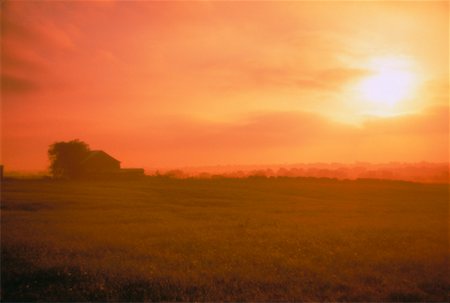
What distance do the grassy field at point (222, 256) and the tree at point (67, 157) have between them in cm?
5913

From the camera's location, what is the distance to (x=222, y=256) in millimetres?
15195

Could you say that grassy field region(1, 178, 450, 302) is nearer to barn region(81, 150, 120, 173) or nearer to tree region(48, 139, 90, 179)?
barn region(81, 150, 120, 173)

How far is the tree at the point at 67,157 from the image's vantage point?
285ft

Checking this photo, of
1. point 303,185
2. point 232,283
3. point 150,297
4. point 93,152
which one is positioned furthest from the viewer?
point 93,152

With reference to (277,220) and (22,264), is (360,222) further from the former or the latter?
(22,264)

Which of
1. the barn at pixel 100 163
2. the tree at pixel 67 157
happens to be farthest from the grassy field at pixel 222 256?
the tree at pixel 67 157

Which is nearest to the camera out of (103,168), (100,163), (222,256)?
(222,256)

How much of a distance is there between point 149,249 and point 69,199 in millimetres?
25121

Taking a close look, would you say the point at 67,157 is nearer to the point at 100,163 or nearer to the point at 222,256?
the point at 100,163

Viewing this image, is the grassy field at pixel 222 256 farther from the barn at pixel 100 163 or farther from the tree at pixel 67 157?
the tree at pixel 67 157

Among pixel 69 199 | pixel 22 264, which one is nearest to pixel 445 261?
pixel 22 264

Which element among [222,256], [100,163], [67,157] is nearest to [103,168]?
[100,163]

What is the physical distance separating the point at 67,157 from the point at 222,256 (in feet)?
271

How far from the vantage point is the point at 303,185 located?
6034 cm
